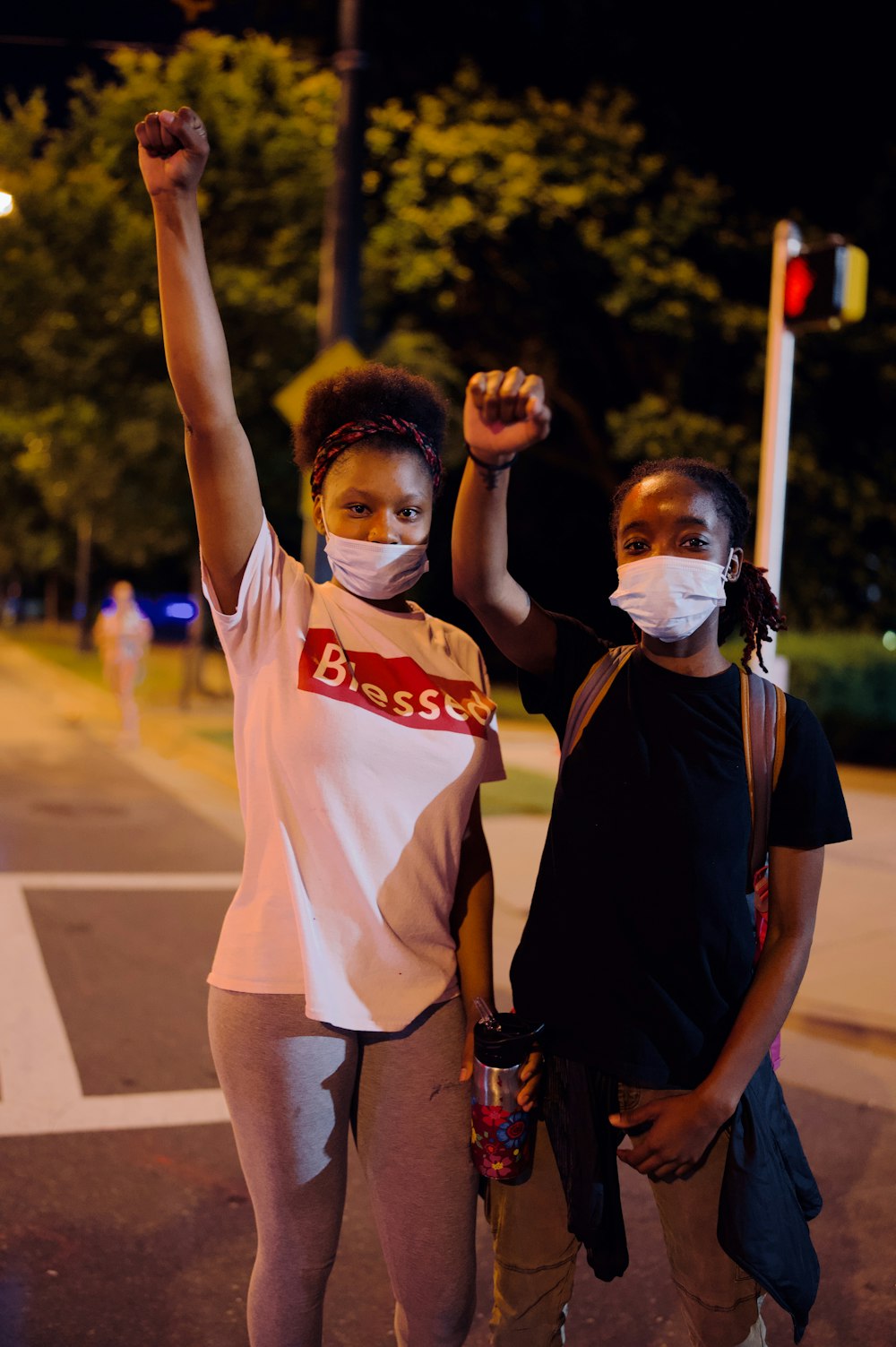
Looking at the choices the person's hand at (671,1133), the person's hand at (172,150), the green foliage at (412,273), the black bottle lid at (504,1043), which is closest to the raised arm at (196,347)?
the person's hand at (172,150)

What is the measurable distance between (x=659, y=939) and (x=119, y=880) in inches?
251

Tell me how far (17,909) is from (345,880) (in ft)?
18.1

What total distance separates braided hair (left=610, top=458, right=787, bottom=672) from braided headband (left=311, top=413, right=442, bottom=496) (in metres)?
0.41

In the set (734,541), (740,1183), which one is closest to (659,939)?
(740,1183)

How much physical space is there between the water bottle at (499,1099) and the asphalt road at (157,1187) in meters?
1.23

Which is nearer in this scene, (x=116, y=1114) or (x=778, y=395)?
(x=116, y=1114)

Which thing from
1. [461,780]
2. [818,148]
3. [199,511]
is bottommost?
[461,780]

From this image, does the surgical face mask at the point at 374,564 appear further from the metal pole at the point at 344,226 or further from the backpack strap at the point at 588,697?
the metal pole at the point at 344,226

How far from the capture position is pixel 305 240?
1482cm

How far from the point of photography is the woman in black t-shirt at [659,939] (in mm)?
2090

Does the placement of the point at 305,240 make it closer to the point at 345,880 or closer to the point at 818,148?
the point at 818,148

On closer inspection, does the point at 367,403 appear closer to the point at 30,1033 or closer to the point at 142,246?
the point at 30,1033

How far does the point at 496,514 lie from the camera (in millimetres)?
2152

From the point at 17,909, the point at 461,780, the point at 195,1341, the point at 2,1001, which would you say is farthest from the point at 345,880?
the point at 17,909
